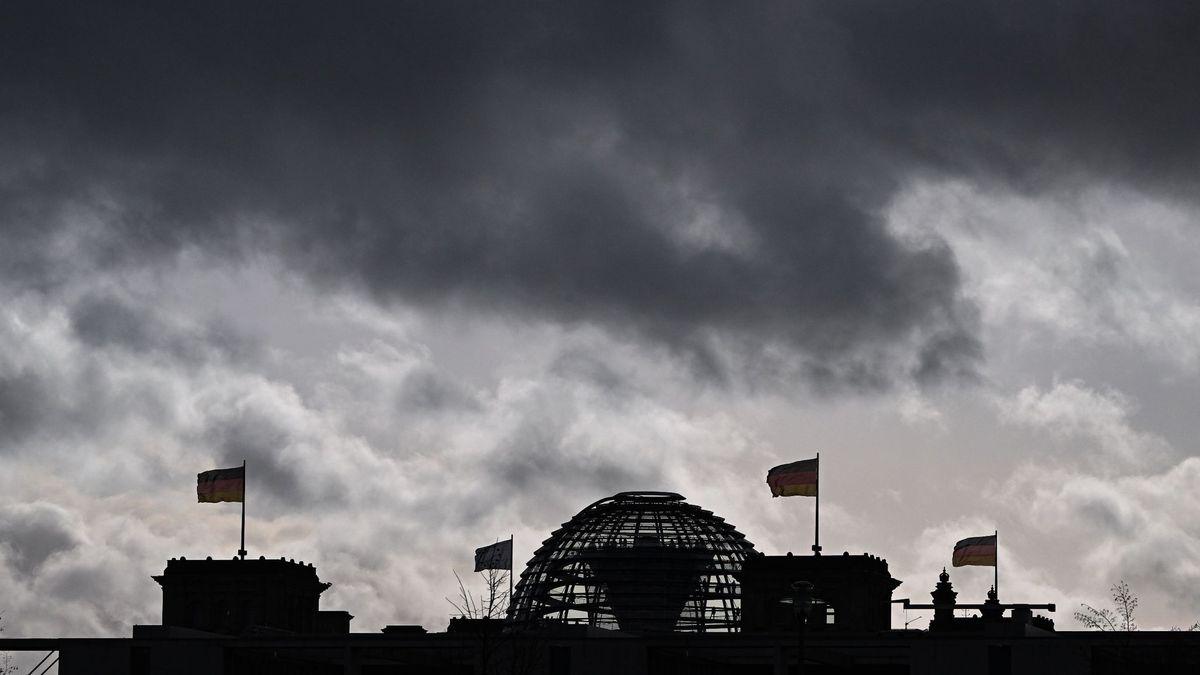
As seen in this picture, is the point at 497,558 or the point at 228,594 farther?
the point at 228,594

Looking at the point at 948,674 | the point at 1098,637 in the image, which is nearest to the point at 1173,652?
the point at 1098,637

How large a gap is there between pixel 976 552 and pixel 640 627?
119 ft

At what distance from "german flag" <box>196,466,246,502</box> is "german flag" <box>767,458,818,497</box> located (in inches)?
1245

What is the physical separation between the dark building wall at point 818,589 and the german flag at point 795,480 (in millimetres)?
8809

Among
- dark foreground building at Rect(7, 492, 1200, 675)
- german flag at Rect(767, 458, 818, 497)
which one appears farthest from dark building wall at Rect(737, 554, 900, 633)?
german flag at Rect(767, 458, 818, 497)

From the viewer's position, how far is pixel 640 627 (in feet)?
509

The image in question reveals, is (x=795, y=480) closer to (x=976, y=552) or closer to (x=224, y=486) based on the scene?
(x=976, y=552)

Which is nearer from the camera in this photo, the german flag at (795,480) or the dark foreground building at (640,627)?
the dark foreground building at (640,627)

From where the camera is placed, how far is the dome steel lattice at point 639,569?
509 feet

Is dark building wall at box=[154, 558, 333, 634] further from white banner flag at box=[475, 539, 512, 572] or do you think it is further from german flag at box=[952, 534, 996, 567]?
german flag at box=[952, 534, 996, 567]

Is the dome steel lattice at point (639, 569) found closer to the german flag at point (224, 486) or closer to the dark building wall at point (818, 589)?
the dark building wall at point (818, 589)

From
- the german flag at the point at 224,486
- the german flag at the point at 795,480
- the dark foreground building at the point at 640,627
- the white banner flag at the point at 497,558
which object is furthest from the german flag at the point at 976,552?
the german flag at the point at 224,486

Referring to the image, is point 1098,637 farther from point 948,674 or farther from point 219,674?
point 219,674

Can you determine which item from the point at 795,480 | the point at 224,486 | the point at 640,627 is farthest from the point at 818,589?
the point at 224,486
